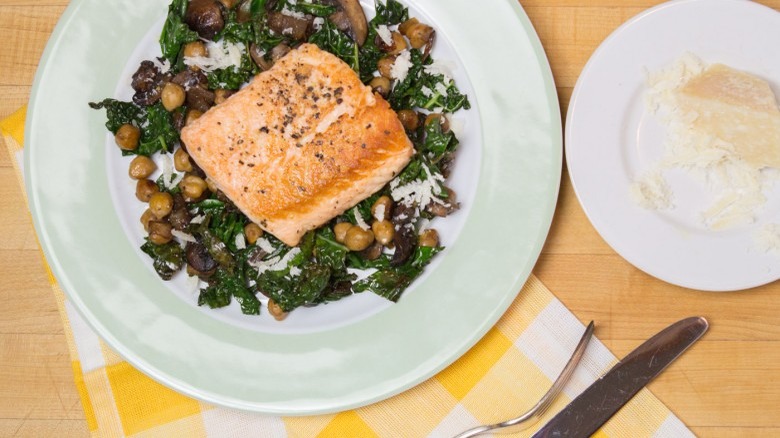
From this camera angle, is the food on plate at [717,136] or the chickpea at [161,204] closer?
the food on plate at [717,136]

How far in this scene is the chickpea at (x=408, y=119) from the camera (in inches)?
148

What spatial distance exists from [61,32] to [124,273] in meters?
1.43

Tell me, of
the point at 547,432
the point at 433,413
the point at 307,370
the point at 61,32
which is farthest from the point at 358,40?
the point at 547,432

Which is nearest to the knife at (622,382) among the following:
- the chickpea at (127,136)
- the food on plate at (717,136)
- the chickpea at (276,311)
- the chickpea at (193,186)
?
the food on plate at (717,136)

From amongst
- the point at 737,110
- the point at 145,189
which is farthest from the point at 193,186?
the point at 737,110

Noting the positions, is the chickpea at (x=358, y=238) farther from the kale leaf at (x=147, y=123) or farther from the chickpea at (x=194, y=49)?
the chickpea at (x=194, y=49)

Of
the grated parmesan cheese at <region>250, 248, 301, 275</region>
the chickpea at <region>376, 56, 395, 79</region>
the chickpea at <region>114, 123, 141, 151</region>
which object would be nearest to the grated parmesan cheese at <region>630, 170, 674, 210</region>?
the chickpea at <region>376, 56, 395, 79</region>

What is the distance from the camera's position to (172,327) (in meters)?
3.86

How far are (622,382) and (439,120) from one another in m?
1.84

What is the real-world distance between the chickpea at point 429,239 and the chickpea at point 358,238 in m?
0.29

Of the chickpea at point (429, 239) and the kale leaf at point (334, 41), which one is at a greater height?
the kale leaf at point (334, 41)

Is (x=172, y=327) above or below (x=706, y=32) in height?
below

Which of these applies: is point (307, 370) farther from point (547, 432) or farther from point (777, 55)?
point (777, 55)

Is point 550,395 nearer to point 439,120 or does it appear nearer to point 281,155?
point 439,120
